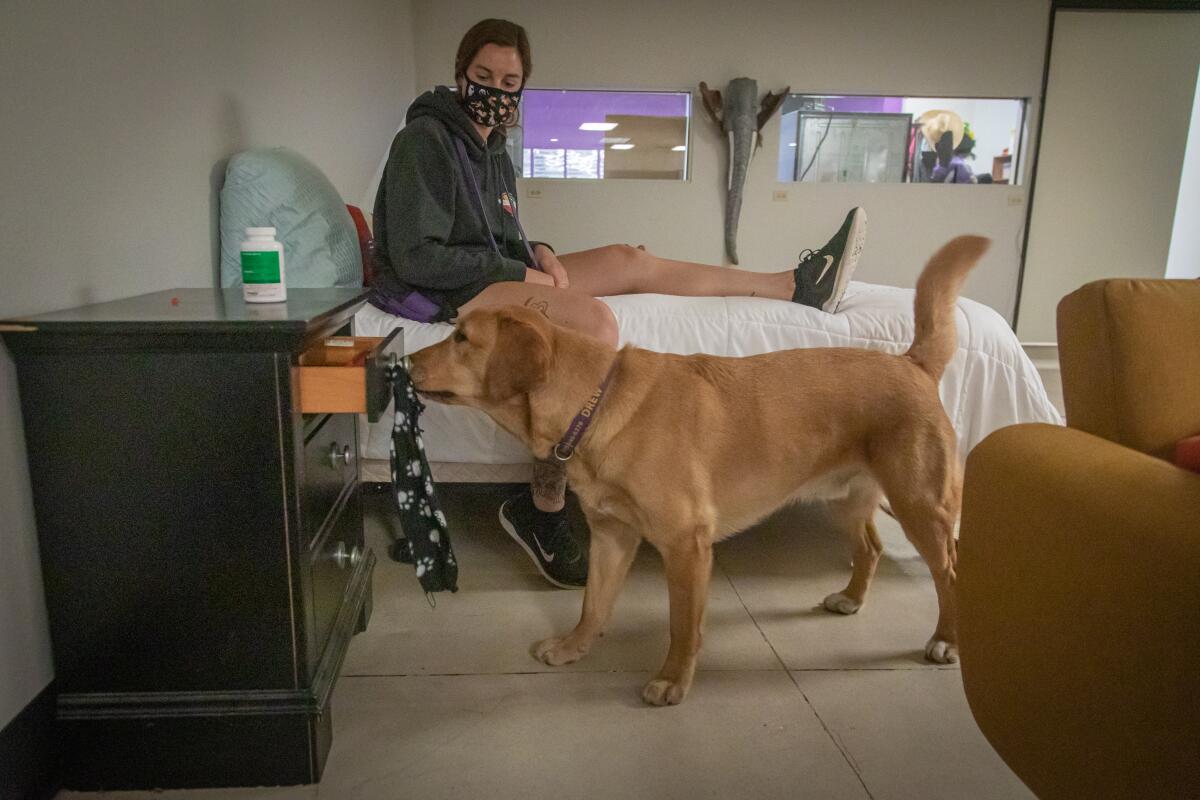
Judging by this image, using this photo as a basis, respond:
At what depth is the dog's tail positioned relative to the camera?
1655 mm

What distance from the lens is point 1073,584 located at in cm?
91

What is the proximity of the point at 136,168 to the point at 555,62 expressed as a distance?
4.33 meters

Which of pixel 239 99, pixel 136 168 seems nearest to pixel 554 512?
pixel 136 168

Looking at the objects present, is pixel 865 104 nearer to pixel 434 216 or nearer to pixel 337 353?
pixel 434 216

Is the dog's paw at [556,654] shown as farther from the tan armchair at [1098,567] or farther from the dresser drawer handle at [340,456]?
the tan armchair at [1098,567]

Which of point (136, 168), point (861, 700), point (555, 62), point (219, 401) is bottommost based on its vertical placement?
point (861, 700)

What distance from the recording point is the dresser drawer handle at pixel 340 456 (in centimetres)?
150

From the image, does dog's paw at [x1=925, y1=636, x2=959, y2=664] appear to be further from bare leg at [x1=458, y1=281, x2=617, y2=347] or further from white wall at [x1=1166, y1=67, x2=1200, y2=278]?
white wall at [x1=1166, y1=67, x2=1200, y2=278]

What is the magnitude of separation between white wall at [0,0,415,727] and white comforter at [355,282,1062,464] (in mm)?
584

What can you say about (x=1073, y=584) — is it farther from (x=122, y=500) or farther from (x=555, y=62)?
(x=555, y=62)

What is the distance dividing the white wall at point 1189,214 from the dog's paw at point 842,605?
211 inches

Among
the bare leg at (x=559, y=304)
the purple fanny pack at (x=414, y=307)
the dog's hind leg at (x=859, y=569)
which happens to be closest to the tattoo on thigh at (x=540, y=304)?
the bare leg at (x=559, y=304)

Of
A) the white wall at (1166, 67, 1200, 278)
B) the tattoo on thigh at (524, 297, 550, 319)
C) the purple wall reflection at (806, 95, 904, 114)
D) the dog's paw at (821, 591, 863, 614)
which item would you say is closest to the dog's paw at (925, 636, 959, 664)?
the dog's paw at (821, 591, 863, 614)

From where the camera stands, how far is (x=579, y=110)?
5.61 m
